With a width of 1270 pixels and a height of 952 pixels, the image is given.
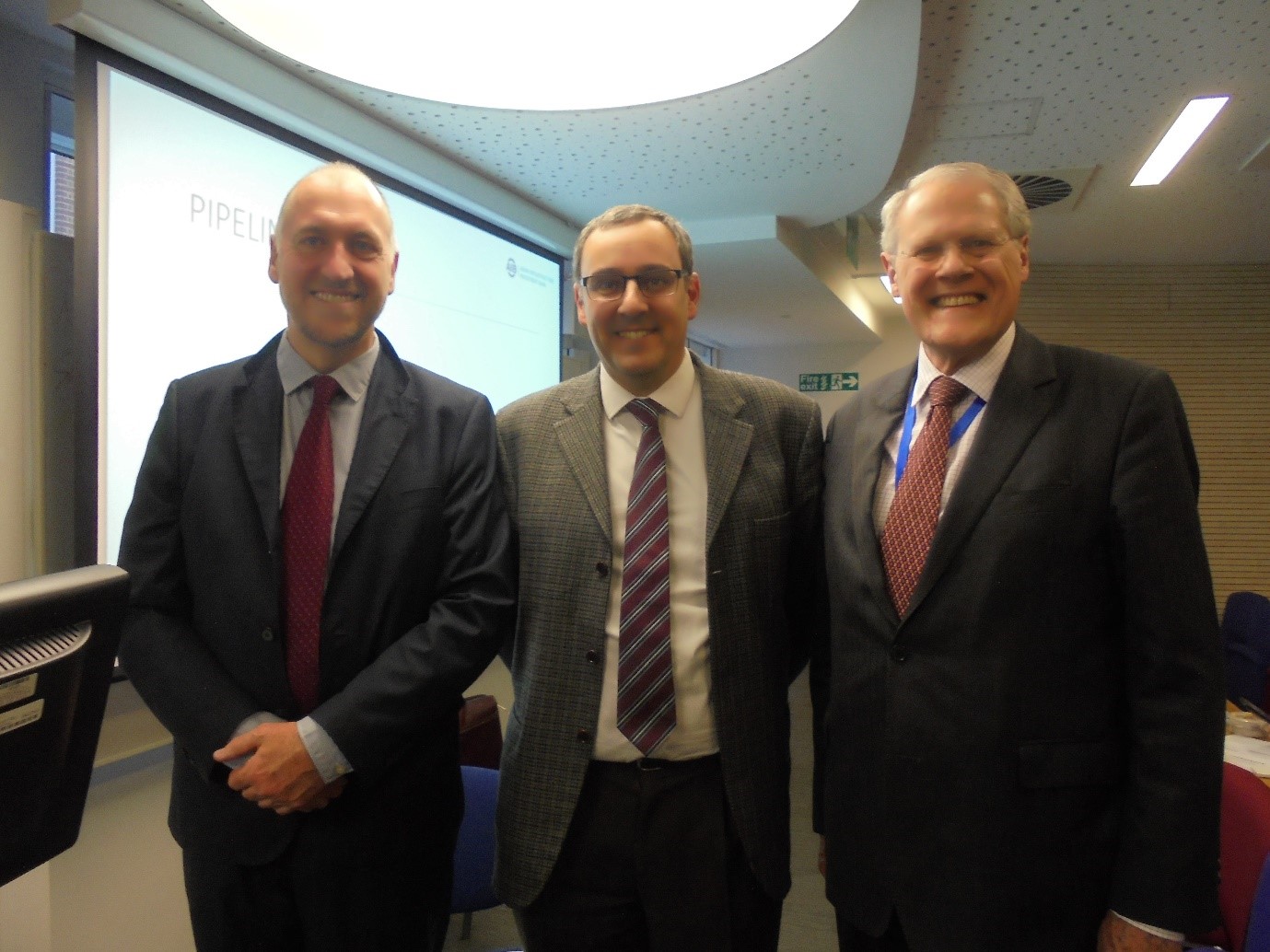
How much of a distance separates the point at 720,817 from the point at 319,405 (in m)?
1.03

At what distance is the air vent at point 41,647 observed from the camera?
0.56 metres

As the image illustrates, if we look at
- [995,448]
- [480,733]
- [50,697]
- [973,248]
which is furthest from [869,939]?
[480,733]

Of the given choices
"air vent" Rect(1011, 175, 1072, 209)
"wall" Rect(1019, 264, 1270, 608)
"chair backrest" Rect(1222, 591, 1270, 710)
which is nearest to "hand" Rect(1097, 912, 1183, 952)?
"air vent" Rect(1011, 175, 1072, 209)

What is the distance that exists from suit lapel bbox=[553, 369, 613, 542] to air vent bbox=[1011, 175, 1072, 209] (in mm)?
3014

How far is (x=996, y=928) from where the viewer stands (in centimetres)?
122

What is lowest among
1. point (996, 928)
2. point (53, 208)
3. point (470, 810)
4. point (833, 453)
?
point (470, 810)

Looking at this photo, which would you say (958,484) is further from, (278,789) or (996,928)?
(278,789)

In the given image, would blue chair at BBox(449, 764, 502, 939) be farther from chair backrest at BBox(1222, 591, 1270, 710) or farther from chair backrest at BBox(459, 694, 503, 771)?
chair backrest at BBox(1222, 591, 1270, 710)

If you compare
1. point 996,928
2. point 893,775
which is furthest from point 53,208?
point 996,928

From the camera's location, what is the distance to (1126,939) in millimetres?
1192

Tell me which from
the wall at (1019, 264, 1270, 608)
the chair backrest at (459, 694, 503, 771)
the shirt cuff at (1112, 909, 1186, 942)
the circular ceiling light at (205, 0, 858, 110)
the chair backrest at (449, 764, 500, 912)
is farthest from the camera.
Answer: the wall at (1019, 264, 1270, 608)

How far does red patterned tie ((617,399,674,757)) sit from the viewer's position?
1.43m

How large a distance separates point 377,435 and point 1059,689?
1180 millimetres

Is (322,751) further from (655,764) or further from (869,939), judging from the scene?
(869,939)
